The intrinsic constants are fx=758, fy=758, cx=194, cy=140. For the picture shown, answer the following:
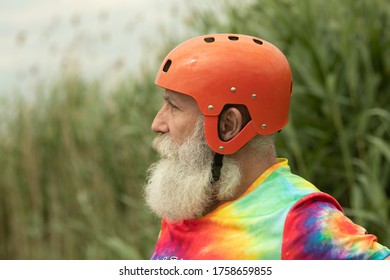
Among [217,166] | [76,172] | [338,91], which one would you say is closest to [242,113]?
[217,166]

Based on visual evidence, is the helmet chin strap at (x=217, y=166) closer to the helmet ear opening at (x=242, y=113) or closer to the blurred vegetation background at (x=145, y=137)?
the helmet ear opening at (x=242, y=113)

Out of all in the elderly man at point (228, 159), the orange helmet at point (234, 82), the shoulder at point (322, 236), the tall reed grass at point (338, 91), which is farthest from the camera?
the tall reed grass at point (338, 91)

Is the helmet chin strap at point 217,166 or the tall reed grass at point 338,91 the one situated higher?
the helmet chin strap at point 217,166

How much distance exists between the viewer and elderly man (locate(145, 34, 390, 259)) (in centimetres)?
214

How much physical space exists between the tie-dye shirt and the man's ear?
17cm

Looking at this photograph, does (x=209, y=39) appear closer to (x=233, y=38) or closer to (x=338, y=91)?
(x=233, y=38)

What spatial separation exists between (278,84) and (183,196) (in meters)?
Answer: 0.46

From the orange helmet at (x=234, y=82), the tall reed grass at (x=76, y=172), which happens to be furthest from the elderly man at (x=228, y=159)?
the tall reed grass at (x=76, y=172)

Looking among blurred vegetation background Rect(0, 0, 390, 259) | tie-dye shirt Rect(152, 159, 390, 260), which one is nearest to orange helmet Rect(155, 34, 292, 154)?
tie-dye shirt Rect(152, 159, 390, 260)

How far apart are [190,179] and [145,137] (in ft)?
10.8

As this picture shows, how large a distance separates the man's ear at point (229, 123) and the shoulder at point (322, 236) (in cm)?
35

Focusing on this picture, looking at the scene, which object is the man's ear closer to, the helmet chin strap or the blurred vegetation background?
the helmet chin strap

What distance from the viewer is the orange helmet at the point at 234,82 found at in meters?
2.30
